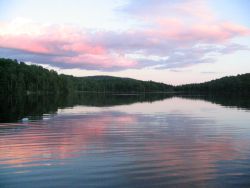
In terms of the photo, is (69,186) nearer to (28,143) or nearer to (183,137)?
(28,143)

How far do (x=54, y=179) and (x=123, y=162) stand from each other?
3791 millimetres

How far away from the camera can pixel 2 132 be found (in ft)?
82.3

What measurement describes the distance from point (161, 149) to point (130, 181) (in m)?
6.55

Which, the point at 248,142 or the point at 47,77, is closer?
the point at 248,142

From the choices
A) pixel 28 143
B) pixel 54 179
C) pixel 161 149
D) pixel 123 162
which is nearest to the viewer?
pixel 54 179

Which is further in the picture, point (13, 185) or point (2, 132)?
point (2, 132)

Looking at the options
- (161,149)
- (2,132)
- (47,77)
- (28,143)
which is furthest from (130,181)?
(47,77)

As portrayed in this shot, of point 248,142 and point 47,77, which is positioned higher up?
point 47,77

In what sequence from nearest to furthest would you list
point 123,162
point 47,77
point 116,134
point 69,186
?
point 69,186 → point 123,162 → point 116,134 → point 47,77

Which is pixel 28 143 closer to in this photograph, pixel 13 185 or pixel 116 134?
pixel 116 134

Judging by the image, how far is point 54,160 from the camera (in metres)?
15.5

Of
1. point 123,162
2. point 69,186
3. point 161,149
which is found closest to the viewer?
point 69,186

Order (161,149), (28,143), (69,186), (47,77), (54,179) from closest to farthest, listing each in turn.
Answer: (69,186) → (54,179) → (161,149) → (28,143) → (47,77)

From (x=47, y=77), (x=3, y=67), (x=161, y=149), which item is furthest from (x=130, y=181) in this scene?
(x=47, y=77)
